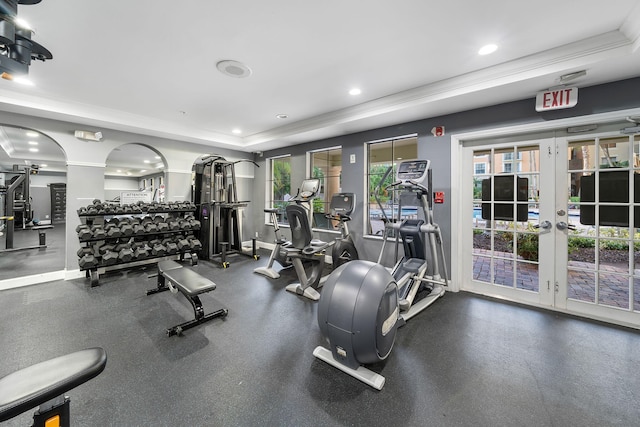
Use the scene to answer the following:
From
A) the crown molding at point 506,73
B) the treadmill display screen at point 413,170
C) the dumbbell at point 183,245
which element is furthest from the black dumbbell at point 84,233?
the treadmill display screen at point 413,170

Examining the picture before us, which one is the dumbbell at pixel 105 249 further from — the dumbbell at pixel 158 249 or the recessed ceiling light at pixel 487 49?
the recessed ceiling light at pixel 487 49

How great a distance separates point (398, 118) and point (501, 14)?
185 centimetres

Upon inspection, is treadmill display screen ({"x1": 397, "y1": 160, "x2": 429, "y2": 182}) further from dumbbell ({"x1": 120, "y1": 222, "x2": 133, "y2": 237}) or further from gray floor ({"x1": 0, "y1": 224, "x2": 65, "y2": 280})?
gray floor ({"x1": 0, "y1": 224, "x2": 65, "y2": 280})

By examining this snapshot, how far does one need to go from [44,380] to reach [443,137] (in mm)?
4181

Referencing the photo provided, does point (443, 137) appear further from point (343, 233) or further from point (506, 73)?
point (343, 233)

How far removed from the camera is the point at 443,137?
3639 millimetres

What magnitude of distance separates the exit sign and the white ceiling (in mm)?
93

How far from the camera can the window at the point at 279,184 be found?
20.0 ft

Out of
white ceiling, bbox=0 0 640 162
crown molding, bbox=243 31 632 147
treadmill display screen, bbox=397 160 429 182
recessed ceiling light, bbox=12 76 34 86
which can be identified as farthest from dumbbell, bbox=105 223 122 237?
treadmill display screen, bbox=397 160 429 182

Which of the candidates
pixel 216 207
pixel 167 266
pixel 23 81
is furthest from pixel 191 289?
pixel 23 81

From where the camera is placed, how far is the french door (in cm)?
266

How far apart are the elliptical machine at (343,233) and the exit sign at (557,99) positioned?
2472 millimetres

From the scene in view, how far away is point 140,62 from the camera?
2.71 m

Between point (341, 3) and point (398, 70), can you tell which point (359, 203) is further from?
point (341, 3)
